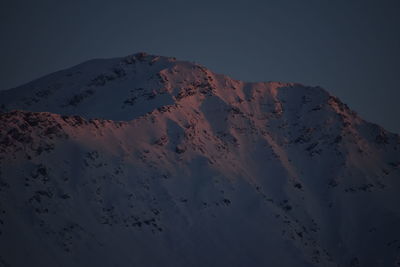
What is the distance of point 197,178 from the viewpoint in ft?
337

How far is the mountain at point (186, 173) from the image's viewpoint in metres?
79.8

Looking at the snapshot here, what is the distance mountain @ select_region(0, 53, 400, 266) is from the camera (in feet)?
262

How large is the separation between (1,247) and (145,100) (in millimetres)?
56688

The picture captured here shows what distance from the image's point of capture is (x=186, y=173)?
102 m

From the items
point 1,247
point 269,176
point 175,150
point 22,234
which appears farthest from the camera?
point 269,176

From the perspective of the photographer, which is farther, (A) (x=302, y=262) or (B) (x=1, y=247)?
(A) (x=302, y=262)

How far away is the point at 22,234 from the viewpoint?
71.1 metres

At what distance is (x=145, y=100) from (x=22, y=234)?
2053 inches

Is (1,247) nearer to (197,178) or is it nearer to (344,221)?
(197,178)

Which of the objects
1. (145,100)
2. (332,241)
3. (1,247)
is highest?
(145,100)

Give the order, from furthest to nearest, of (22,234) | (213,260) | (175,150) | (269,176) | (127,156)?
(269,176)
(175,150)
(127,156)
(213,260)
(22,234)

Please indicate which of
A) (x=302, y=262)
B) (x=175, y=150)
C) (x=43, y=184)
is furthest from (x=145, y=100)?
(x=302, y=262)

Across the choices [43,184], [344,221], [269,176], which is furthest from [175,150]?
[344,221]

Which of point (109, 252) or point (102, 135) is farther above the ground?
point (102, 135)
